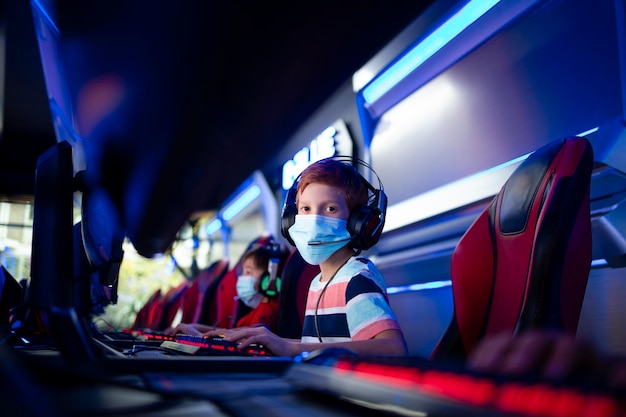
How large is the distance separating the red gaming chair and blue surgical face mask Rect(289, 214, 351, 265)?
12.8 inches

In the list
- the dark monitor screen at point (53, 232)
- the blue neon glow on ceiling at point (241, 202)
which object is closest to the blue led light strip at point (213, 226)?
the blue neon glow on ceiling at point (241, 202)

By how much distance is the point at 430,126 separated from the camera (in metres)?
2.03

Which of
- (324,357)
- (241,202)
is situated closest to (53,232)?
(324,357)

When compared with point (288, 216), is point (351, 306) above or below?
below

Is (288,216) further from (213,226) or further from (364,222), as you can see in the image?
(213,226)

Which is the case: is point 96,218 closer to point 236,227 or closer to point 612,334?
point 612,334

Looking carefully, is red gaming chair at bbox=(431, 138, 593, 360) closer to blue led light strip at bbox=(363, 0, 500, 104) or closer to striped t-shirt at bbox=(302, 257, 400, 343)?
striped t-shirt at bbox=(302, 257, 400, 343)

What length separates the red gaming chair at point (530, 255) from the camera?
32.2 inches

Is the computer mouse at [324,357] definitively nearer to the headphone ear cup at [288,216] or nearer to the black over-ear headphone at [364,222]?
the black over-ear headphone at [364,222]

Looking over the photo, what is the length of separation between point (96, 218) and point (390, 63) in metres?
1.48

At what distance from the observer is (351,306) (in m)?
1.10

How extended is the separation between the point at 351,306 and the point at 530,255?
40cm

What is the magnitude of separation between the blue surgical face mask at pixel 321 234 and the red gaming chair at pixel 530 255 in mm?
326

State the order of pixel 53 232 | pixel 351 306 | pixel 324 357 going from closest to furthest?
pixel 324 357 < pixel 53 232 < pixel 351 306
